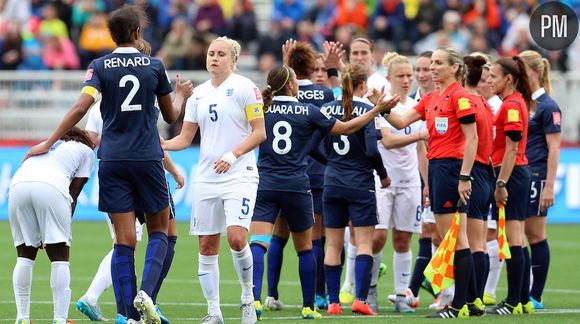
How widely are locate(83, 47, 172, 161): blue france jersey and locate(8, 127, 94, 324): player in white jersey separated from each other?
18.5 inches

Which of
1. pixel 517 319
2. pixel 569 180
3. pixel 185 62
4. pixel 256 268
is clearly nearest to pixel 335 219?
pixel 256 268

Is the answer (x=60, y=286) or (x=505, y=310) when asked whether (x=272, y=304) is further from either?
(x=60, y=286)

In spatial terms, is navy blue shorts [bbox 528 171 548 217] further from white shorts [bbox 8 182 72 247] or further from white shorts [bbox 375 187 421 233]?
white shorts [bbox 8 182 72 247]

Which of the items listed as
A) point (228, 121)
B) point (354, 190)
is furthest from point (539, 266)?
point (228, 121)

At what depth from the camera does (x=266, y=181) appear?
35.3 ft

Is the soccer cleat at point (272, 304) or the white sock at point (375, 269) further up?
the white sock at point (375, 269)

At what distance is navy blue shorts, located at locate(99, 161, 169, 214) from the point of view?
360 inches

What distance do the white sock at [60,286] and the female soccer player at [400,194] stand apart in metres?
3.60

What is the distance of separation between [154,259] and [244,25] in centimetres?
1752

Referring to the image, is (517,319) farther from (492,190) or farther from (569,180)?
(569,180)

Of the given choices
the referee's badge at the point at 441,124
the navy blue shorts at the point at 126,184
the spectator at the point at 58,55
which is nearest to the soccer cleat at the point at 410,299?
the referee's badge at the point at 441,124

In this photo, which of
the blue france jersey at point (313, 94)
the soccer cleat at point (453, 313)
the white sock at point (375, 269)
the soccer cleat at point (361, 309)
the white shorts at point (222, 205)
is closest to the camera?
the white shorts at point (222, 205)

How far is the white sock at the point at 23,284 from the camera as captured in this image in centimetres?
945

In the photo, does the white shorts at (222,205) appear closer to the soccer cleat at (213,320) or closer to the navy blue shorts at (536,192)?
the soccer cleat at (213,320)
